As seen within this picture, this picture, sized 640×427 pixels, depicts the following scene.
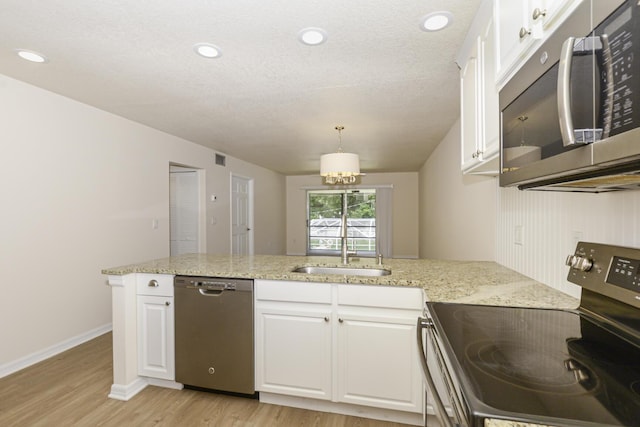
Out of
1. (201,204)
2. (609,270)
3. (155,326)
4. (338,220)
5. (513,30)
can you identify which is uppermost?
(513,30)

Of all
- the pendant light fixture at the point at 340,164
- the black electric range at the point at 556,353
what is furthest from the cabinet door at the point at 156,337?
the pendant light fixture at the point at 340,164

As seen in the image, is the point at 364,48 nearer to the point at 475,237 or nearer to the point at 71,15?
the point at 71,15

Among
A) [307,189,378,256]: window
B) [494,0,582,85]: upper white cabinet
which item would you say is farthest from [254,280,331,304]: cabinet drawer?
[307,189,378,256]: window

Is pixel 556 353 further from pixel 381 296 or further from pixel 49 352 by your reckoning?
pixel 49 352

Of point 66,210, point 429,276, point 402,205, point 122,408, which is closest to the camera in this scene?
point 429,276

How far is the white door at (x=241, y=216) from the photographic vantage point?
6.10m

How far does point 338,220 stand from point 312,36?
6957mm

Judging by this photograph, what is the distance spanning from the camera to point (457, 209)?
3.51 m

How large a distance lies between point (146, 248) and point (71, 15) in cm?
275

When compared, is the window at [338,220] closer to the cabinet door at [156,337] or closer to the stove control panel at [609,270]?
the cabinet door at [156,337]

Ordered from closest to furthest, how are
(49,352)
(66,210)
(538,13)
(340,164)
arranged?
1. (538,13)
2. (49,352)
3. (66,210)
4. (340,164)

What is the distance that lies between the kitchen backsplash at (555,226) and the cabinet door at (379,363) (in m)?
0.70

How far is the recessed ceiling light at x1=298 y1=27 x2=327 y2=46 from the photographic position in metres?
1.82

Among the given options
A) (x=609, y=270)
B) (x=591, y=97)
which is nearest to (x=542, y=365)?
(x=609, y=270)
